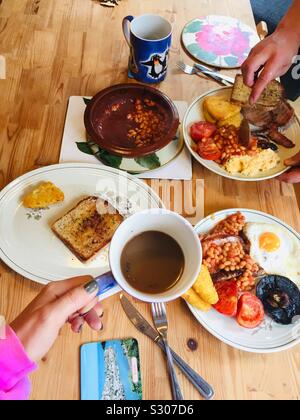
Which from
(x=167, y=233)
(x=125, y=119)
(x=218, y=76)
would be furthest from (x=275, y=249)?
(x=218, y=76)

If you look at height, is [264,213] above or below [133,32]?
below

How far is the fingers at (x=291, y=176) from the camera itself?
1.16 metres

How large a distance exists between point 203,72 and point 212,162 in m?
0.47

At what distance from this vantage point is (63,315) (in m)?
0.74

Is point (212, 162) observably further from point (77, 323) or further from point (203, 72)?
point (77, 323)

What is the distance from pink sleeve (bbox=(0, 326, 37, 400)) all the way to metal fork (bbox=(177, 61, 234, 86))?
1.12 m

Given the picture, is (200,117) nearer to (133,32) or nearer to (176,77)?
(176,77)

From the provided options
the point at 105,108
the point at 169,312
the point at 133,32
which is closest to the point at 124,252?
the point at 169,312

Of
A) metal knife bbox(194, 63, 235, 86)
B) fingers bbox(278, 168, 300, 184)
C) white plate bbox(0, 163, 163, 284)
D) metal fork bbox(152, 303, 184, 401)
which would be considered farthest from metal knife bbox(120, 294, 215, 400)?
metal knife bbox(194, 63, 235, 86)

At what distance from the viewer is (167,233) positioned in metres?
0.82
